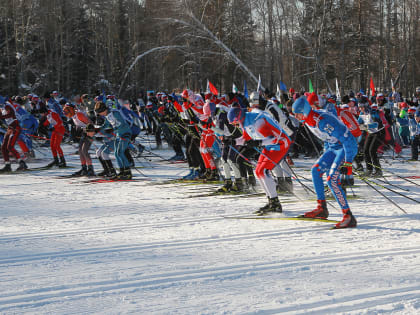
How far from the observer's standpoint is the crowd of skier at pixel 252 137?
6218 millimetres

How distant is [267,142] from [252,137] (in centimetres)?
27

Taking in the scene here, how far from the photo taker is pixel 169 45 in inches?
1278

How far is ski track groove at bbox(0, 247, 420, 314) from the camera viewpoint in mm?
3717

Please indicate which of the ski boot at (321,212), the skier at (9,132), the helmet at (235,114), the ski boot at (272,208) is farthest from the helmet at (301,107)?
the skier at (9,132)

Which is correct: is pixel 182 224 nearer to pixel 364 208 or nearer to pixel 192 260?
pixel 192 260

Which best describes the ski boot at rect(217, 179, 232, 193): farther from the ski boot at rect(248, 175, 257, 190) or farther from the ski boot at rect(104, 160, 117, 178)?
the ski boot at rect(104, 160, 117, 178)

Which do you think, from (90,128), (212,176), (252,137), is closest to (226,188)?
(212,176)

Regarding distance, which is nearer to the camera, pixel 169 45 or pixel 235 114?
pixel 235 114

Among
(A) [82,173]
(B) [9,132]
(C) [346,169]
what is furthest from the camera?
(B) [9,132]

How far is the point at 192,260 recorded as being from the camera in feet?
15.8

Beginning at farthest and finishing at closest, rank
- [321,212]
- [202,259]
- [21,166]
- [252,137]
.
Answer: [21,166] → [252,137] → [321,212] → [202,259]

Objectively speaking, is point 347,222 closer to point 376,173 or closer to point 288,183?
point 288,183

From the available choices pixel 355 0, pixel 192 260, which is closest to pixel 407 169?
pixel 192 260

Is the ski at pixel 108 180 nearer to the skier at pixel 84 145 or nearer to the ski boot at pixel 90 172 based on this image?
the ski boot at pixel 90 172
